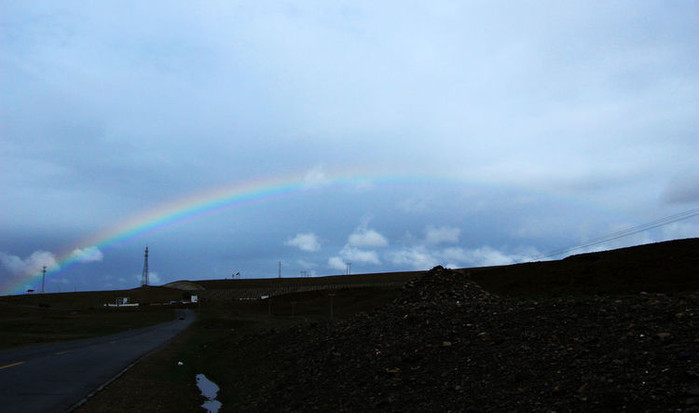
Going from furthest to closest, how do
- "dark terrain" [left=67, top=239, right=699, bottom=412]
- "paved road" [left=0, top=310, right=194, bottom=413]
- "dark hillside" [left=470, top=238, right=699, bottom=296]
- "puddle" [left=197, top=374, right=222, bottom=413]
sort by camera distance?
1. "dark hillside" [left=470, top=238, right=699, bottom=296]
2. "puddle" [left=197, top=374, right=222, bottom=413]
3. "paved road" [left=0, top=310, right=194, bottom=413]
4. "dark terrain" [left=67, top=239, right=699, bottom=412]

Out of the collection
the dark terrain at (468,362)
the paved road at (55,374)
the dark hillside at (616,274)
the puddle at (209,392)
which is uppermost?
the dark hillside at (616,274)

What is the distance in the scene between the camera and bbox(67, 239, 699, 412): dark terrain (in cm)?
1031

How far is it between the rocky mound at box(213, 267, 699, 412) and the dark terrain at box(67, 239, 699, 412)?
0.11 ft

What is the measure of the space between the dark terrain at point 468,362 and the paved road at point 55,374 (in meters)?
1.16

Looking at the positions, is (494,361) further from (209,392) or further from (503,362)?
(209,392)

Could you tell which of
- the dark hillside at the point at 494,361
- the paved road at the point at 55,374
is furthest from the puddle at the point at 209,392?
the paved road at the point at 55,374

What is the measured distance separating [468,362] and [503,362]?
1133 millimetres

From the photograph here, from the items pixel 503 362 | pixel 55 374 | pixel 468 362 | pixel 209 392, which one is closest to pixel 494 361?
pixel 503 362

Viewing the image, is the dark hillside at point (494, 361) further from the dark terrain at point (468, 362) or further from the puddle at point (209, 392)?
the puddle at point (209, 392)

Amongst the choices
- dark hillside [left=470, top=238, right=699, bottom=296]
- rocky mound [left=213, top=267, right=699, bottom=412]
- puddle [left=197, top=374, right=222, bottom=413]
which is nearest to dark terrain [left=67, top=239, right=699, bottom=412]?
rocky mound [left=213, top=267, right=699, bottom=412]

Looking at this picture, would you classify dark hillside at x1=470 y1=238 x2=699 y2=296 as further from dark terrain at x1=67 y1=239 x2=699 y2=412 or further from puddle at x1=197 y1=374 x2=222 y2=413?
puddle at x1=197 y1=374 x2=222 y2=413

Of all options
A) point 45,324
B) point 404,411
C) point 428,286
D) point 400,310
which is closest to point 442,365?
point 404,411

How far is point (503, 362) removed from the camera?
13.3 m

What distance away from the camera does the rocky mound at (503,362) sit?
10.1m
